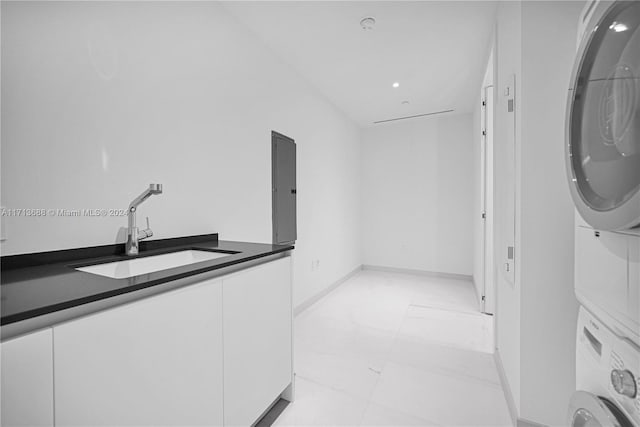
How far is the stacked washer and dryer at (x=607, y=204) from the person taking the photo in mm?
645

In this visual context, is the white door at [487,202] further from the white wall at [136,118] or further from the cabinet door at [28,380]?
the cabinet door at [28,380]

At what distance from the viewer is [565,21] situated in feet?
4.25

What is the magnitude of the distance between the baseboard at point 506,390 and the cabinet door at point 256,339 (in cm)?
117

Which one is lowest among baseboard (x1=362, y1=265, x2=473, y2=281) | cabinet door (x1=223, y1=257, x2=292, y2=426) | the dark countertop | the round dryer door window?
baseboard (x1=362, y1=265, x2=473, y2=281)

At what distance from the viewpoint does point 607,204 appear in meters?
0.72

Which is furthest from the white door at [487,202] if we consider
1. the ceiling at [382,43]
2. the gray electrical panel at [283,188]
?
the gray electrical panel at [283,188]

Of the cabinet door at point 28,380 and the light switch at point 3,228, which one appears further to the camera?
the light switch at point 3,228

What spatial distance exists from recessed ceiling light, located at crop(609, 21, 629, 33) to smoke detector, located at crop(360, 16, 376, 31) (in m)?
1.60

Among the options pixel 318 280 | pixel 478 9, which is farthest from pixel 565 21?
pixel 318 280

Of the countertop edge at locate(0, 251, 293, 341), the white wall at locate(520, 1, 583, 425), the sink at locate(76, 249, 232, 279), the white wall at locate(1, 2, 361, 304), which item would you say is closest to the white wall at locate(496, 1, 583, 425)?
the white wall at locate(520, 1, 583, 425)

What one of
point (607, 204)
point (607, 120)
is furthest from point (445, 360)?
point (607, 120)

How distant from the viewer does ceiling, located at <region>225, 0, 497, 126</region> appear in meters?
1.91

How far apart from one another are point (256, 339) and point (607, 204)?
1340mm

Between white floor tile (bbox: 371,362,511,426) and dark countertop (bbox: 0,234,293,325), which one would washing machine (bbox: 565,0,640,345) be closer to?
white floor tile (bbox: 371,362,511,426)
